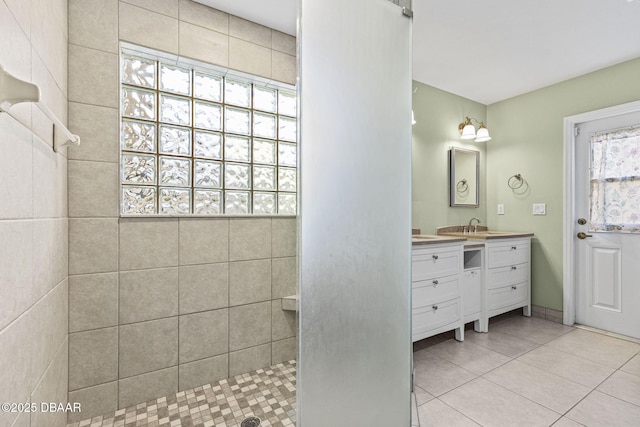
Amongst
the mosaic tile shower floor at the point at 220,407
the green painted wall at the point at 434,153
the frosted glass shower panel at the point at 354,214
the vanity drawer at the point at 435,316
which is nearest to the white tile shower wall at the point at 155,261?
the mosaic tile shower floor at the point at 220,407

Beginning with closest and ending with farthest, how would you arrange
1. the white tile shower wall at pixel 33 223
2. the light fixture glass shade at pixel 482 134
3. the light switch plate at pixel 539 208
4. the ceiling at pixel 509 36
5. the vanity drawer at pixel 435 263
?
the white tile shower wall at pixel 33 223, the ceiling at pixel 509 36, the vanity drawer at pixel 435 263, the light switch plate at pixel 539 208, the light fixture glass shade at pixel 482 134

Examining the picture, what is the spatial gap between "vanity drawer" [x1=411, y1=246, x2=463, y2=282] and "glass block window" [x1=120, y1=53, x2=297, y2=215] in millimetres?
1011

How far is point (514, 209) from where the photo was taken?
3.27 meters

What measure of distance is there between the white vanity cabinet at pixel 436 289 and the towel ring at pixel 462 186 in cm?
100

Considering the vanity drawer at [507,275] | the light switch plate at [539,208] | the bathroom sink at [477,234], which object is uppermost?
the light switch plate at [539,208]

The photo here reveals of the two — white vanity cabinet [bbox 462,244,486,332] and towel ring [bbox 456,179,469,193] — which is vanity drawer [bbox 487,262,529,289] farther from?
towel ring [bbox 456,179,469,193]

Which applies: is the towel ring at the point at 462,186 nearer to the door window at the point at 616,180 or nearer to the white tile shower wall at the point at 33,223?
the door window at the point at 616,180

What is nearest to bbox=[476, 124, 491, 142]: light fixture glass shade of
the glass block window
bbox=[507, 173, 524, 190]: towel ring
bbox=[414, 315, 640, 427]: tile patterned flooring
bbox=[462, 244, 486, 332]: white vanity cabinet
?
bbox=[507, 173, 524, 190]: towel ring

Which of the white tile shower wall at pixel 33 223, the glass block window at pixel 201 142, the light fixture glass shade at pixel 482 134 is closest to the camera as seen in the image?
the white tile shower wall at pixel 33 223

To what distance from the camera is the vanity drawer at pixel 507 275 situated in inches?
105

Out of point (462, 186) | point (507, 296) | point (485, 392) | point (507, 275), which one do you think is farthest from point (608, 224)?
point (485, 392)

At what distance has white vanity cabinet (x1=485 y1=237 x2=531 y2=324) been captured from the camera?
267 centimetres

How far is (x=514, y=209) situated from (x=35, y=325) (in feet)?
12.8

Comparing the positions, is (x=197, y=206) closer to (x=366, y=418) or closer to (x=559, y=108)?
(x=366, y=418)
